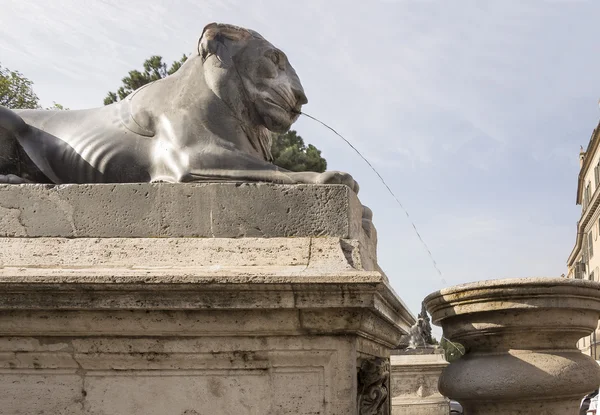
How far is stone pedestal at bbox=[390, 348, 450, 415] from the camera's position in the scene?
40.0ft

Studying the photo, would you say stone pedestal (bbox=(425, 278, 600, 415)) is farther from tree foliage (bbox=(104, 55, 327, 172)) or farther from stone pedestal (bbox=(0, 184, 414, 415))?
tree foliage (bbox=(104, 55, 327, 172))

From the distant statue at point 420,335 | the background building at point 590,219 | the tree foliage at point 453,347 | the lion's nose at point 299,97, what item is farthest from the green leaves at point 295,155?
the background building at point 590,219

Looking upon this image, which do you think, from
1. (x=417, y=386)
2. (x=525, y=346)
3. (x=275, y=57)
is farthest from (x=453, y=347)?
(x=417, y=386)

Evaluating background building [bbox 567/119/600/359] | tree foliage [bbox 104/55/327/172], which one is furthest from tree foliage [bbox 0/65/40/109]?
background building [bbox 567/119/600/359]

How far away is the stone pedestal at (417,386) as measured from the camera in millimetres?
12195

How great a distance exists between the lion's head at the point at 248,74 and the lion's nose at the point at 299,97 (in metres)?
0.04

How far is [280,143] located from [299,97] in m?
13.9

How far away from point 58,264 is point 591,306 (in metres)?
2.56

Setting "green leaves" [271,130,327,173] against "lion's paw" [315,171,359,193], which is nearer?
"lion's paw" [315,171,359,193]

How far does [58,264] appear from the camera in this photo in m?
3.14

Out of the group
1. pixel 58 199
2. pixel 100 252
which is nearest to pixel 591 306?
Answer: pixel 100 252

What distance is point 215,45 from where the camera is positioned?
3.76m

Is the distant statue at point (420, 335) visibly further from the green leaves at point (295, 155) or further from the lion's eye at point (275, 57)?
the lion's eye at point (275, 57)

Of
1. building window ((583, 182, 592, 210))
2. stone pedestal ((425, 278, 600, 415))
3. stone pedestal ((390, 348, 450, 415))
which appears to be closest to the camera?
stone pedestal ((425, 278, 600, 415))
